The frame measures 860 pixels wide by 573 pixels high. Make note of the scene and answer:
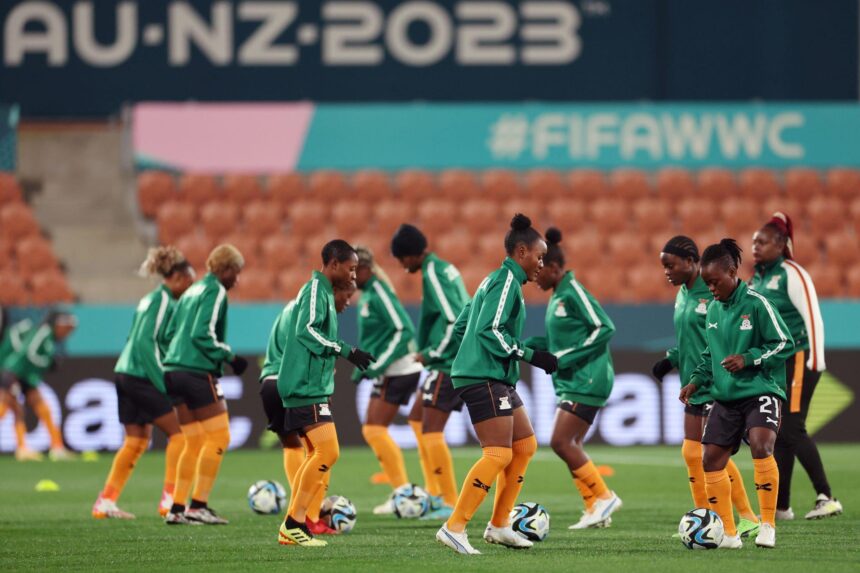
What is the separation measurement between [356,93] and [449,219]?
144 inches

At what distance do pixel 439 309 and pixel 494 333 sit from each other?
2664mm

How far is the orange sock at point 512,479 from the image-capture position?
937 centimetres

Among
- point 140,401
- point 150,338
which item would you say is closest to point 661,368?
point 150,338

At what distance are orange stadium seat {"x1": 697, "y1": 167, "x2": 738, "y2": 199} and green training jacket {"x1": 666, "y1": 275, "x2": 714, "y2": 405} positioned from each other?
1274 centimetres

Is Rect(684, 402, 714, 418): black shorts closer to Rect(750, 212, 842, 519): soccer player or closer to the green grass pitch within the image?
the green grass pitch

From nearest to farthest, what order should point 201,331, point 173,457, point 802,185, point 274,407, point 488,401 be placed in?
point 488,401, point 274,407, point 201,331, point 173,457, point 802,185

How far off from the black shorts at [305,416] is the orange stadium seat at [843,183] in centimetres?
1508

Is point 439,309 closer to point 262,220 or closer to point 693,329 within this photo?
point 693,329

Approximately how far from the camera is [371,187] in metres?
22.5

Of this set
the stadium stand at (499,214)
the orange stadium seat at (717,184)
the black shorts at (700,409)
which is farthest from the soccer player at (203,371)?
the orange stadium seat at (717,184)

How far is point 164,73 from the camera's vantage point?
24109 mm

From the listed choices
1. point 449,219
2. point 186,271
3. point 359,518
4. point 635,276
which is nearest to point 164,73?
point 449,219

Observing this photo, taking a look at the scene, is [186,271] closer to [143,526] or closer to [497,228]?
[143,526]

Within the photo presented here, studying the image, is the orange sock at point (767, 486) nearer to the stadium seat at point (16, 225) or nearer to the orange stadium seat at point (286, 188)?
the orange stadium seat at point (286, 188)
